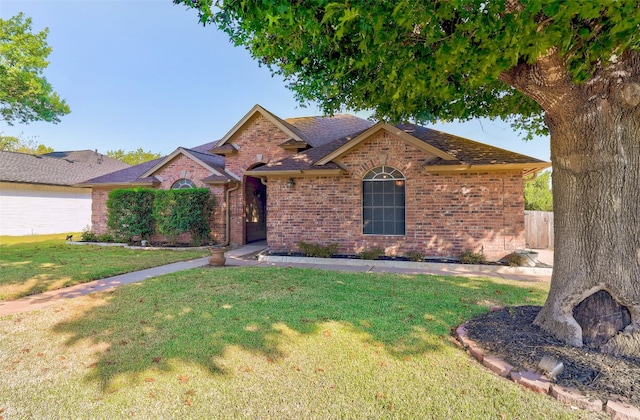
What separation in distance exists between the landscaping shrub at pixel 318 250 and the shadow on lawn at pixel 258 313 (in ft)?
8.21

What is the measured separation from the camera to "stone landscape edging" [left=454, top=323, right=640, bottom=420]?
2543 mm

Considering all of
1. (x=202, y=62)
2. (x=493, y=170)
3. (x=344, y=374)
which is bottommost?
(x=344, y=374)

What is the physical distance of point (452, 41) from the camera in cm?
385

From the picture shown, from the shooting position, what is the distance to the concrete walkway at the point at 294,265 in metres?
5.79

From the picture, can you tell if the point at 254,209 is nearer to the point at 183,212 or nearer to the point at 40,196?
the point at 183,212

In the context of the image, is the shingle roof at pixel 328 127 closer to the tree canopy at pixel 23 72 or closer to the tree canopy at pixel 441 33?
the tree canopy at pixel 441 33

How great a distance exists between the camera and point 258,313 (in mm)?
4898

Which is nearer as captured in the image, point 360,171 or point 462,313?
point 462,313

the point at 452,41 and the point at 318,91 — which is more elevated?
the point at 318,91

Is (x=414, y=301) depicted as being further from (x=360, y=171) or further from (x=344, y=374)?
(x=360, y=171)

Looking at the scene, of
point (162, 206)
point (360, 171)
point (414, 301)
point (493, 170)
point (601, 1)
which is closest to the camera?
point (601, 1)

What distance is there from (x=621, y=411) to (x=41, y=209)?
26329 millimetres

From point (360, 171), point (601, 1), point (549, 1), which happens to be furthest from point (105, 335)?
point (360, 171)

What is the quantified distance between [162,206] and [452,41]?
12647mm
